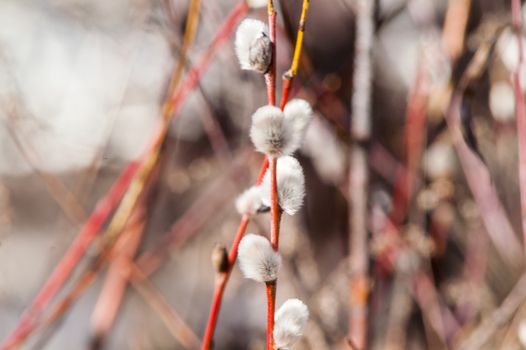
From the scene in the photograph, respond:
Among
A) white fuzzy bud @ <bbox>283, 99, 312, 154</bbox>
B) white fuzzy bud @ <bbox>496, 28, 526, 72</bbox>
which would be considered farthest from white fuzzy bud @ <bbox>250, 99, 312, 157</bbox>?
white fuzzy bud @ <bbox>496, 28, 526, 72</bbox>

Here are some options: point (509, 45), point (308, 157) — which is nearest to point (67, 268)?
point (509, 45)

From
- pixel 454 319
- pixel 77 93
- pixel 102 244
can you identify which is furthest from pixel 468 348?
pixel 77 93

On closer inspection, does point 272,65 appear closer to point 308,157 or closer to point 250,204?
point 250,204

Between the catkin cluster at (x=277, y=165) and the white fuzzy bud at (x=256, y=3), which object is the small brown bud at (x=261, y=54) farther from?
the white fuzzy bud at (x=256, y=3)

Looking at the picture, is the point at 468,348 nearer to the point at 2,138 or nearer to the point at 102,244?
the point at 102,244

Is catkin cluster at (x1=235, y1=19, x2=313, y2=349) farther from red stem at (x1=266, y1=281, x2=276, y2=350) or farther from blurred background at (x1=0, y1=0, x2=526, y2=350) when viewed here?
blurred background at (x1=0, y1=0, x2=526, y2=350)

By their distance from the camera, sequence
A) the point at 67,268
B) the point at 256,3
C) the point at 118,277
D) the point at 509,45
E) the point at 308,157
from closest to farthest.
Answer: the point at 256,3 < the point at 67,268 < the point at 509,45 < the point at 118,277 < the point at 308,157

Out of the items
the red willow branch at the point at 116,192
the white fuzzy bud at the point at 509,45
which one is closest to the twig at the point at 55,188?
the red willow branch at the point at 116,192
